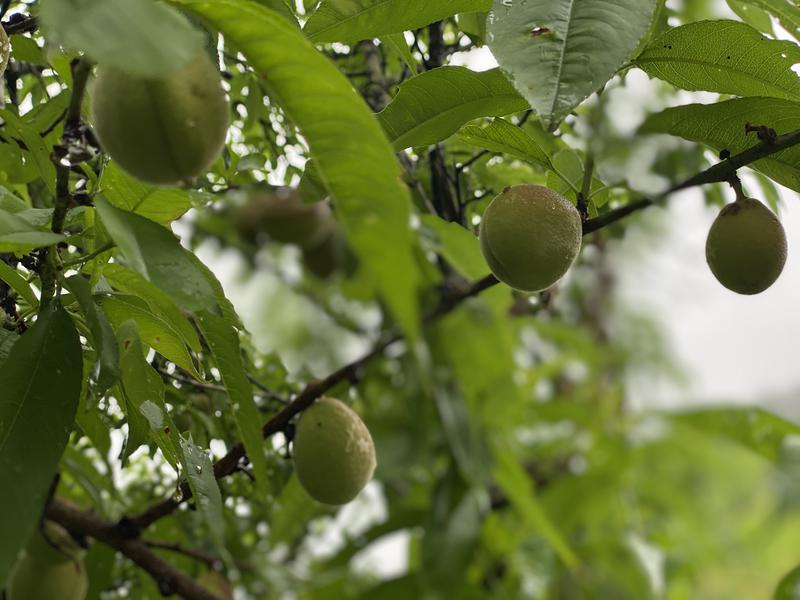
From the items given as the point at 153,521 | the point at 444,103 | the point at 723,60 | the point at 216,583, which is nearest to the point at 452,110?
the point at 444,103

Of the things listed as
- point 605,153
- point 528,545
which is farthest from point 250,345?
point 528,545

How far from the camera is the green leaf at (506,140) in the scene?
0.96 metres

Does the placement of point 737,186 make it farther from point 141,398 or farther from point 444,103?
point 141,398

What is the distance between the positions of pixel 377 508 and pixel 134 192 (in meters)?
1.85

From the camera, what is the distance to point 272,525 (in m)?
1.81

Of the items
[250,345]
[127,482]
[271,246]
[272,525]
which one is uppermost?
[250,345]

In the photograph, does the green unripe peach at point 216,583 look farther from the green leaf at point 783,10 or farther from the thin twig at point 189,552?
the green leaf at point 783,10

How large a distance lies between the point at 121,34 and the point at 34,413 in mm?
451

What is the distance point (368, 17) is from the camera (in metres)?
0.89

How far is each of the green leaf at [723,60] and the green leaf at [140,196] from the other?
0.46 m

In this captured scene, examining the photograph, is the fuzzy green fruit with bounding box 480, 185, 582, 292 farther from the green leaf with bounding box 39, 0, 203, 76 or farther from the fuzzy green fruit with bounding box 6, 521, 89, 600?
the fuzzy green fruit with bounding box 6, 521, 89, 600

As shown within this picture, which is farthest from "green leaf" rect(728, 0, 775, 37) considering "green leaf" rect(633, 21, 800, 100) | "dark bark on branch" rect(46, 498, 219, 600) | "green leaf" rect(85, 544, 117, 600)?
"green leaf" rect(85, 544, 117, 600)

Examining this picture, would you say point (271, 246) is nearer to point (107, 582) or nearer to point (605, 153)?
point (107, 582)

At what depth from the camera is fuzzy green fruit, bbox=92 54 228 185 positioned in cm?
65
